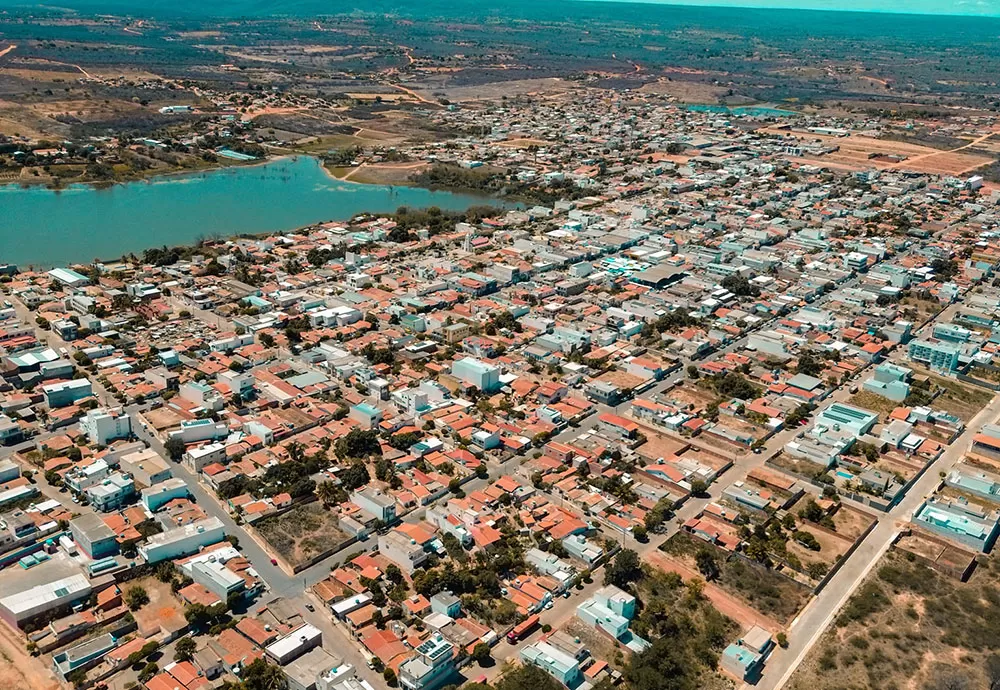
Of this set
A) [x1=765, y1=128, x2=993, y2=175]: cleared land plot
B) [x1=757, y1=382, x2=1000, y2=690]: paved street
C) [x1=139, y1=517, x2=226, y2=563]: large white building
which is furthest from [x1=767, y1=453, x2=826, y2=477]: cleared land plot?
[x1=765, y1=128, x2=993, y2=175]: cleared land plot

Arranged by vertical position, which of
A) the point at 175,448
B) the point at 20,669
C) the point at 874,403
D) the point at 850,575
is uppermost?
the point at 874,403

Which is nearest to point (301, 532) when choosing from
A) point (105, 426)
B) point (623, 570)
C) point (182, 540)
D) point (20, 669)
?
point (182, 540)

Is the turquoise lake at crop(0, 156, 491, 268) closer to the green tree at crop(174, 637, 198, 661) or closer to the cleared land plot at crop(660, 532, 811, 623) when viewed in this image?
the green tree at crop(174, 637, 198, 661)

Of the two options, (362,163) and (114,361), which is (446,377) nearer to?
(114,361)

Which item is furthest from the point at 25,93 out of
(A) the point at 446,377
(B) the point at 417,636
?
(B) the point at 417,636

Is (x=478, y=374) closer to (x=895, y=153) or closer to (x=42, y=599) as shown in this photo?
(x=42, y=599)

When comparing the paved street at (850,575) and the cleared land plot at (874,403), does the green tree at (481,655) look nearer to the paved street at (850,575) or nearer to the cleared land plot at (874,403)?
the paved street at (850,575)

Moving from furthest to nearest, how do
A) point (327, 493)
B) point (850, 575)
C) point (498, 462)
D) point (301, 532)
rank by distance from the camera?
point (498, 462)
point (327, 493)
point (301, 532)
point (850, 575)
